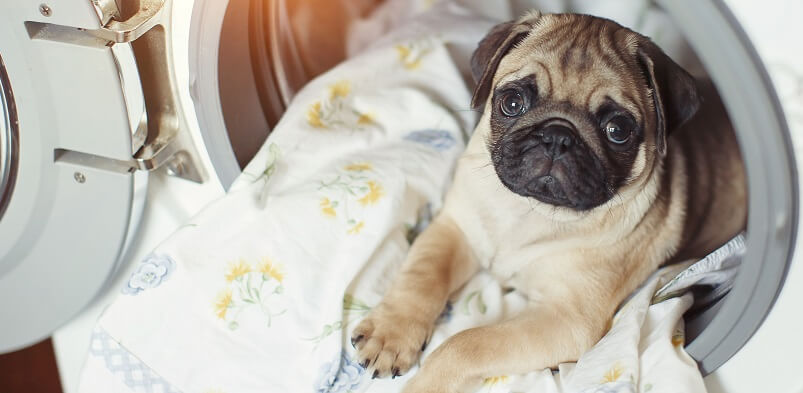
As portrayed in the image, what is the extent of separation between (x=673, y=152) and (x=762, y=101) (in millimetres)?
546

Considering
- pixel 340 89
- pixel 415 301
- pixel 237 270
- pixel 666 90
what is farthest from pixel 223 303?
pixel 666 90

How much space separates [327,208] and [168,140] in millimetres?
360

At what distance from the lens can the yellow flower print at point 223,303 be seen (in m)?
1.47

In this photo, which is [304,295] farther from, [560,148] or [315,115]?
[560,148]

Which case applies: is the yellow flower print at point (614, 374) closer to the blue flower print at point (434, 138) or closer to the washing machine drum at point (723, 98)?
the washing machine drum at point (723, 98)

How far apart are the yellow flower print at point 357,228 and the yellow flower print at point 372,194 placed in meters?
0.05

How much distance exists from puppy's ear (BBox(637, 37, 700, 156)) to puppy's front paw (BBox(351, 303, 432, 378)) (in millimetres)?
571

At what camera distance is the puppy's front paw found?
4.54 feet

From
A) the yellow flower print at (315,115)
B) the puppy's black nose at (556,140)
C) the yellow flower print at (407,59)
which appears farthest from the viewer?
the yellow flower print at (407,59)

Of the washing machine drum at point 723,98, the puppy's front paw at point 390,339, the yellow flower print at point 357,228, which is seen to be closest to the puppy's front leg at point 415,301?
the puppy's front paw at point 390,339

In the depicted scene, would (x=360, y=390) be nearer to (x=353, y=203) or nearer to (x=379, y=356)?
(x=379, y=356)

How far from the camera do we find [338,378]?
142cm

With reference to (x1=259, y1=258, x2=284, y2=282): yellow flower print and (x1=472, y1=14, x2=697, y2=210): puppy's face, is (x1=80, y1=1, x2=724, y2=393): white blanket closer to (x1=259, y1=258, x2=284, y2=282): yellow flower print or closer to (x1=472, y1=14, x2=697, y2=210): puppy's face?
(x1=259, y1=258, x2=284, y2=282): yellow flower print

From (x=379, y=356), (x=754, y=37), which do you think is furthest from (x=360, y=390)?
(x=754, y=37)
